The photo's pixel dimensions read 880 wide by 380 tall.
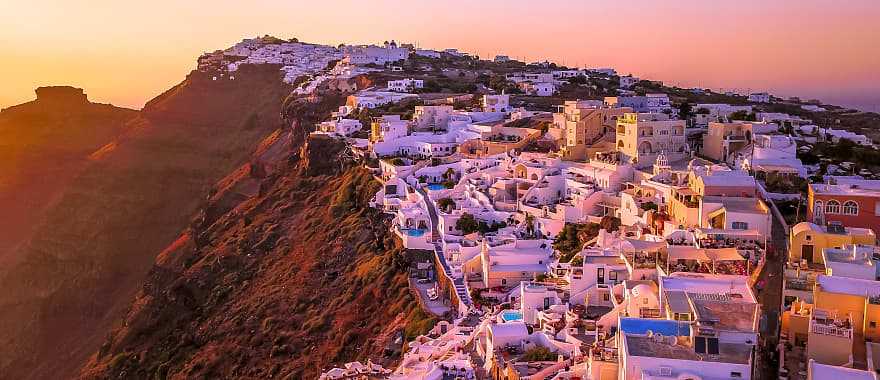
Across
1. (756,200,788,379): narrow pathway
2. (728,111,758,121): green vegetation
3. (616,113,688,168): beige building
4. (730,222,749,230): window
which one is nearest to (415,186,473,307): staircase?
(730,222,749,230): window

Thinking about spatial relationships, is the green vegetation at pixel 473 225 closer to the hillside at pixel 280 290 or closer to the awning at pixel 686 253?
the hillside at pixel 280 290

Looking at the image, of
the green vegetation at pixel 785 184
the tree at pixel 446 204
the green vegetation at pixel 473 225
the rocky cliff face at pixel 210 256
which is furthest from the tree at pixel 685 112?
the rocky cliff face at pixel 210 256

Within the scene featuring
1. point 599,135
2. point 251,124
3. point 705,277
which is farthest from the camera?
point 251,124

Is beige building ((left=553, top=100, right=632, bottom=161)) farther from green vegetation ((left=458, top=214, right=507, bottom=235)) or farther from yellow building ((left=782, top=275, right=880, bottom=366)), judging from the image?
yellow building ((left=782, top=275, right=880, bottom=366))

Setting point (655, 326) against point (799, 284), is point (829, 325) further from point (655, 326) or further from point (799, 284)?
point (655, 326)

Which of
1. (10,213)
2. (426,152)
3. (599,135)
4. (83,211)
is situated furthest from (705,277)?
(10,213)

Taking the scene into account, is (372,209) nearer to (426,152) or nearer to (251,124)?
(426,152)

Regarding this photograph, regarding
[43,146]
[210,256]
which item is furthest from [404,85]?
[43,146]
